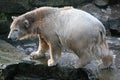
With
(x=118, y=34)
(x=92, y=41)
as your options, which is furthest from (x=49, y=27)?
(x=118, y=34)

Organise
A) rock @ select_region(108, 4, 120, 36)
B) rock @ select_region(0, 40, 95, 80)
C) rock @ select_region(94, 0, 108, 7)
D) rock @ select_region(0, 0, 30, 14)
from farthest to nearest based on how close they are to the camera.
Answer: rock @ select_region(94, 0, 108, 7) < rock @ select_region(0, 0, 30, 14) < rock @ select_region(108, 4, 120, 36) < rock @ select_region(0, 40, 95, 80)

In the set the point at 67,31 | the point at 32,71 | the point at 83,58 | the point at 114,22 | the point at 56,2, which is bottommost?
the point at 32,71

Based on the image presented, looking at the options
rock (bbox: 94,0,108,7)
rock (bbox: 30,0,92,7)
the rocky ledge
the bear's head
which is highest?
the bear's head

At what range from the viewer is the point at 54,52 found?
6324 millimetres

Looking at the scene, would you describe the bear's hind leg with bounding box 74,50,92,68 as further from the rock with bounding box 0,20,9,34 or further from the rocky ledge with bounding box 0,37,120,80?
the rock with bounding box 0,20,9,34

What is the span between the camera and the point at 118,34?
9.20 metres

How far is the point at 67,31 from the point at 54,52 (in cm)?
48

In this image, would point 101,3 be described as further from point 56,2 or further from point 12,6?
point 12,6

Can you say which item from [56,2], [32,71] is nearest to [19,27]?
[32,71]

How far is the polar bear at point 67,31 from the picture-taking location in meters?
5.95

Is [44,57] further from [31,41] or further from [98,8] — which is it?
[98,8]

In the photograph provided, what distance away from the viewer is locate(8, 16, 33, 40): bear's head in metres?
6.24

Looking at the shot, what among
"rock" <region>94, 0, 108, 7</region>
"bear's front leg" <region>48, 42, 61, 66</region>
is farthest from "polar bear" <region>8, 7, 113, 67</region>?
"rock" <region>94, 0, 108, 7</region>

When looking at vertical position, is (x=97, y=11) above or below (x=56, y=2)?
below
